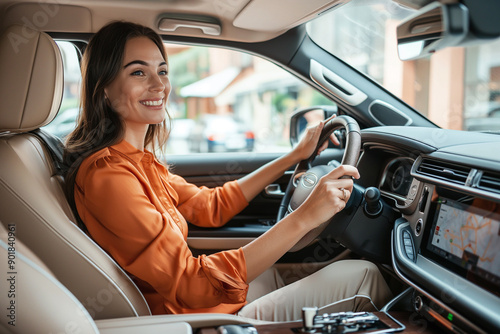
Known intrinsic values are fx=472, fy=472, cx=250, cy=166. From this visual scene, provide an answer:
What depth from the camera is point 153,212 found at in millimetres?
1348

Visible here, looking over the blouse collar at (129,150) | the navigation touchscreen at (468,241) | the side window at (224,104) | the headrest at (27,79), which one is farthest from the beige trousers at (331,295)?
the side window at (224,104)

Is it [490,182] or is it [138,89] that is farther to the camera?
[138,89]

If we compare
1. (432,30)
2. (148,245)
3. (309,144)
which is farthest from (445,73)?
(148,245)

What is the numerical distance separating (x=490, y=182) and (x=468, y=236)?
0.16 m

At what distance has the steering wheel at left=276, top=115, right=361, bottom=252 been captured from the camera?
1.50m

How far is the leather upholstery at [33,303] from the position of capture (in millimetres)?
930

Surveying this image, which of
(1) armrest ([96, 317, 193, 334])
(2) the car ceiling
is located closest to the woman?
(1) armrest ([96, 317, 193, 334])

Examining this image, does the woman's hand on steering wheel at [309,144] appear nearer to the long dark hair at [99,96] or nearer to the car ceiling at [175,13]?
the car ceiling at [175,13]

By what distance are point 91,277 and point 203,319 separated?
1.05ft

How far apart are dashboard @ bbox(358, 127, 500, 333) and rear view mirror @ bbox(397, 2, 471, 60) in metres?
0.35

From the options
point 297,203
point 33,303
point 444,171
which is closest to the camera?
point 33,303

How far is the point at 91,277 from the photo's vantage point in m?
1.25

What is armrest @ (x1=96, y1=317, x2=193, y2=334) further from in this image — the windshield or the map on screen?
the windshield

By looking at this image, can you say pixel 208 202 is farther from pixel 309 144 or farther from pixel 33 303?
pixel 33 303
